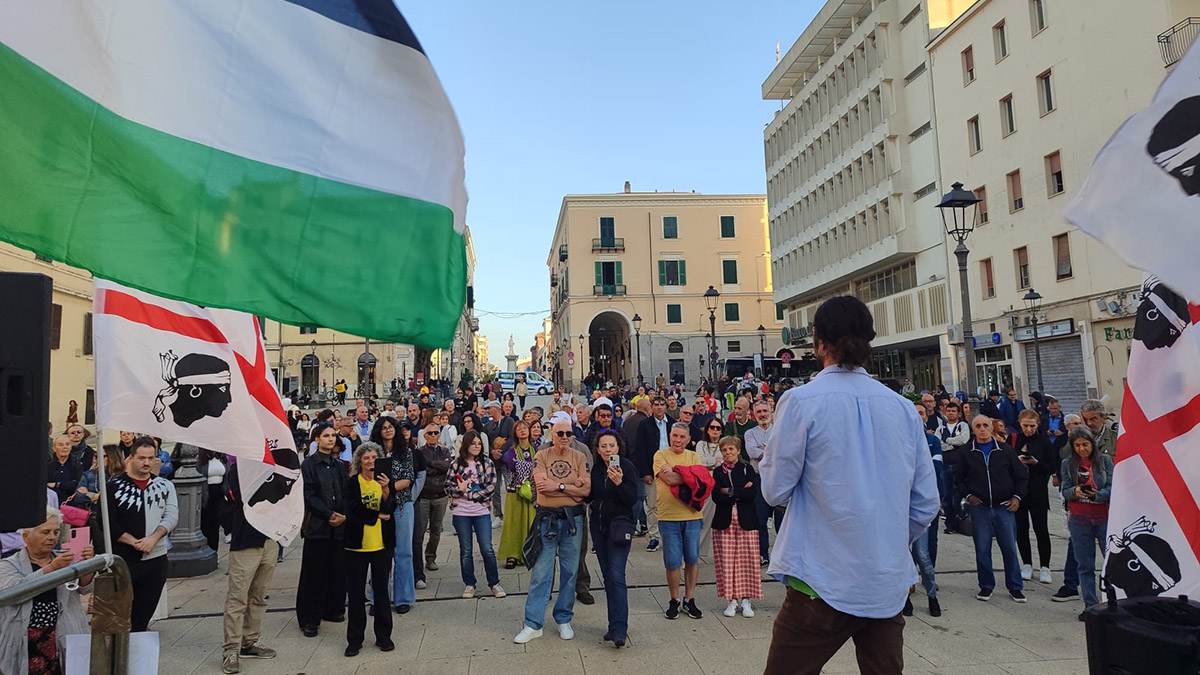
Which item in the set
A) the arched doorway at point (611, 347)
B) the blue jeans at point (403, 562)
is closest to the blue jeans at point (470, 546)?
the blue jeans at point (403, 562)

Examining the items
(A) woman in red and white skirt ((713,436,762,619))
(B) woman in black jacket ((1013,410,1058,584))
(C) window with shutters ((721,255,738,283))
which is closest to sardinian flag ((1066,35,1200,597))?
(A) woman in red and white skirt ((713,436,762,619))

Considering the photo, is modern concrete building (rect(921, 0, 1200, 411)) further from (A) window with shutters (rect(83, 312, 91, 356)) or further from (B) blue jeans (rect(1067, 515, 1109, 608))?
(A) window with shutters (rect(83, 312, 91, 356))

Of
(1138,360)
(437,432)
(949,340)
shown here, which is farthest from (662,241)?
(1138,360)

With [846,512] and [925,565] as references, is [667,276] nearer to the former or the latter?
[925,565]

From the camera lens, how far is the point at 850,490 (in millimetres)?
2852

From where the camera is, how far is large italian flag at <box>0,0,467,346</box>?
259 centimetres

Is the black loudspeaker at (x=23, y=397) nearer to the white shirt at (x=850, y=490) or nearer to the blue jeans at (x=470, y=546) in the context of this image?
the white shirt at (x=850, y=490)

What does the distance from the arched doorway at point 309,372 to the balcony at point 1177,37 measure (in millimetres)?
50056

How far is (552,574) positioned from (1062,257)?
25.0m

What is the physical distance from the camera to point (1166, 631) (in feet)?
6.40

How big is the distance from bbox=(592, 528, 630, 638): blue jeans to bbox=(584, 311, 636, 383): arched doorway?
54435 millimetres

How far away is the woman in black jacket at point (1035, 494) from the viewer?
25.5 ft

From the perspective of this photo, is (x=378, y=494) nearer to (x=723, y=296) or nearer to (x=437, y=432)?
(x=437, y=432)

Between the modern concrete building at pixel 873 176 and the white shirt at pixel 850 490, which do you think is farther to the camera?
the modern concrete building at pixel 873 176
